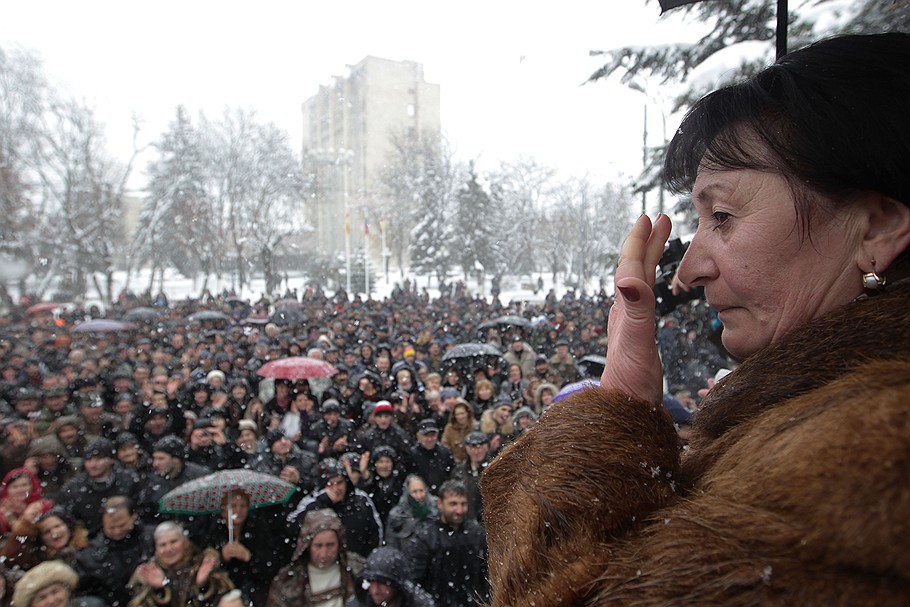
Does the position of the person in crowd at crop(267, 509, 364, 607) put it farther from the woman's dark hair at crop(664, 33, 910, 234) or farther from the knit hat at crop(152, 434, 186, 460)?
the woman's dark hair at crop(664, 33, 910, 234)

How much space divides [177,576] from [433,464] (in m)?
2.49

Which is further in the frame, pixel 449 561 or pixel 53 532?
pixel 449 561

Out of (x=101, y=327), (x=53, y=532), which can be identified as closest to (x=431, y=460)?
(x=53, y=532)

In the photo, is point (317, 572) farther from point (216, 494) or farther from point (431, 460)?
point (431, 460)

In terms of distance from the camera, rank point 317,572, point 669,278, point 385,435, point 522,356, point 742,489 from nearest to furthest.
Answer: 1. point 742,489
2. point 669,278
3. point 317,572
4. point 385,435
5. point 522,356

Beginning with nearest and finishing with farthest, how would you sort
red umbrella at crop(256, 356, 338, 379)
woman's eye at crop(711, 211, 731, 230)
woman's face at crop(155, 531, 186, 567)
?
woman's eye at crop(711, 211, 731, 230) → woman's face at crop(155, 531, 186, 567) → red umbrella at crop(256, 356, 338, 379)

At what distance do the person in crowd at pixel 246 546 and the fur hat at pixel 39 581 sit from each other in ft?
3.09

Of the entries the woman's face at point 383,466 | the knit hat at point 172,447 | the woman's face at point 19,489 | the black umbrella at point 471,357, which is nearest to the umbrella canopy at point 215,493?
the knit hat at point 172,447

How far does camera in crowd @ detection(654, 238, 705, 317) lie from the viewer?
2494 millimetres

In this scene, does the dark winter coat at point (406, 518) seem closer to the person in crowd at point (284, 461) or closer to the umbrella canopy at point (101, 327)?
the person in crowd at point (284, 461)

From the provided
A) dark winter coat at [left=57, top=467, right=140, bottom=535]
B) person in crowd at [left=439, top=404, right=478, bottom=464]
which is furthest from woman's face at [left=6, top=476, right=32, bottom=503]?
person in crowd at [left=439, top=404, right=478, bottom=464]

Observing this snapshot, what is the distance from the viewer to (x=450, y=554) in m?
3.92

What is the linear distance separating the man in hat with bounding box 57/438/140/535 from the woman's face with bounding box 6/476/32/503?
0.97ft

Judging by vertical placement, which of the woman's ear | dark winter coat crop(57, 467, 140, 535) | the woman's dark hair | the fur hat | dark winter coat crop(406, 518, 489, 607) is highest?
the woman's dark hair
